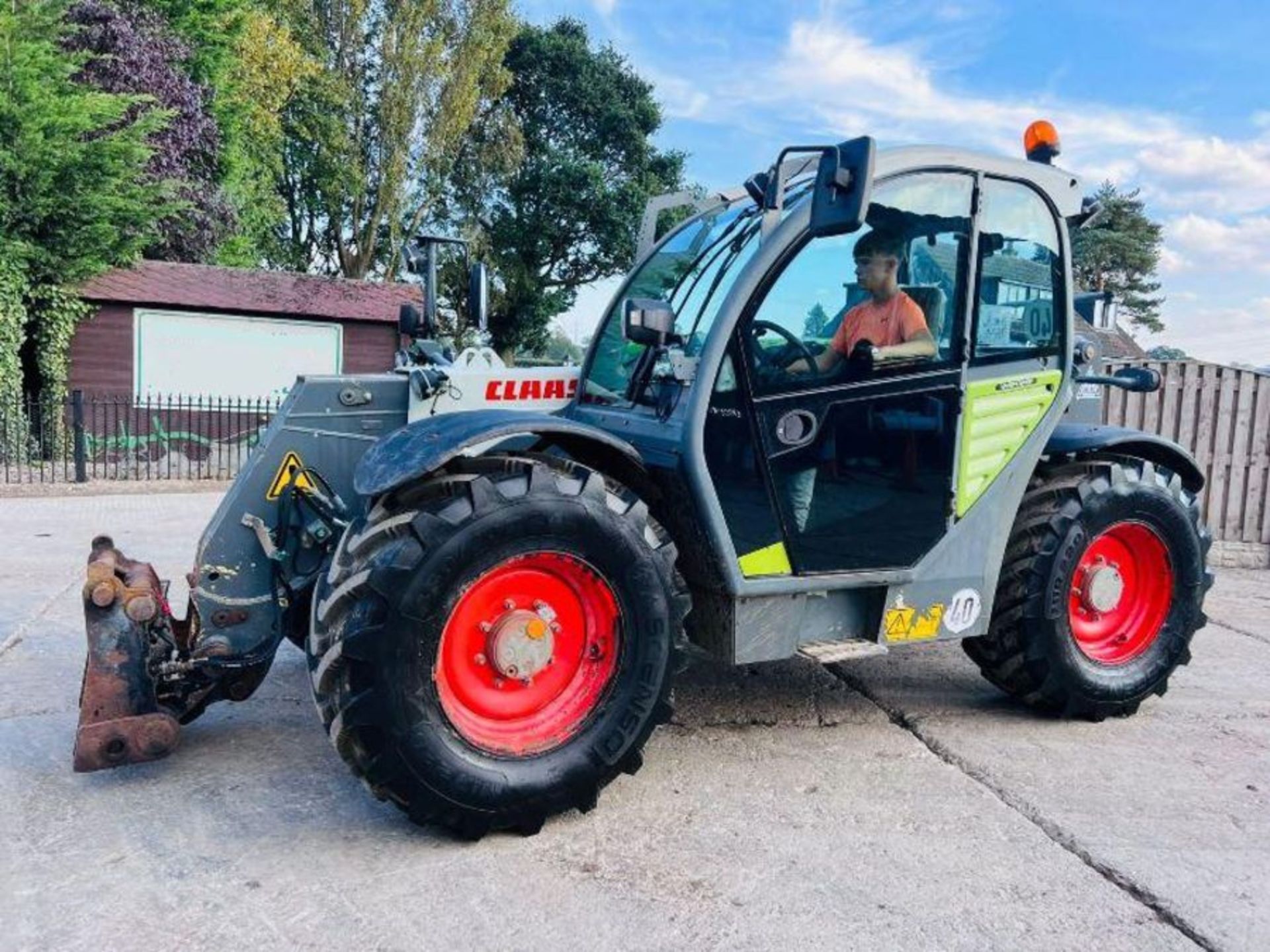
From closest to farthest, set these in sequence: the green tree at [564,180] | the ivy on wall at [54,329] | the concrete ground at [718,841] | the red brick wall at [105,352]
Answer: the concrete ground at [718,841] < the ivy on wall at [54,329] < the red brick wall at [105,352] < the green tree at [564,180]

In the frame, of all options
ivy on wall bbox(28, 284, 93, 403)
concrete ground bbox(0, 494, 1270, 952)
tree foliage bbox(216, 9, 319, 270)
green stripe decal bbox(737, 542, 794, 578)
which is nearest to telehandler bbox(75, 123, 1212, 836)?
green stripe decal bbox(737, 542, 794, 578)

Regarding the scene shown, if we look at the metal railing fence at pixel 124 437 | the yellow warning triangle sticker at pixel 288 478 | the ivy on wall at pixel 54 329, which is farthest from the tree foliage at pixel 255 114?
the yellow warning triangle sticker at pixel 288 478

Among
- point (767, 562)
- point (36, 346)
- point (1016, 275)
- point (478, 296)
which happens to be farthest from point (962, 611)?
point (36, 346)

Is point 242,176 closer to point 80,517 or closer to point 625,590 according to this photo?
point 80,517

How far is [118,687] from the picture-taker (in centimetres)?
325

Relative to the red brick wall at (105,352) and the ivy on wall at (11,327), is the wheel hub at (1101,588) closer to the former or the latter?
the ivy on wall at (11,327)

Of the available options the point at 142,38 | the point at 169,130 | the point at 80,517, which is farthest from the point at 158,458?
the point at 142,38

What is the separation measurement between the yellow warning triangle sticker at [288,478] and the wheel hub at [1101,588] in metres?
3.21

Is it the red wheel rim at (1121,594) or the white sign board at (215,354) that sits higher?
the white sign board at (215,354)

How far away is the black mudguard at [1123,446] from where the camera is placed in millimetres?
4336

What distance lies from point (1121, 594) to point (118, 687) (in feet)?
13.2

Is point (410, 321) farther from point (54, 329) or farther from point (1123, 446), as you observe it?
point (54, 329)

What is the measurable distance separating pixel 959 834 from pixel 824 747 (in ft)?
2.69

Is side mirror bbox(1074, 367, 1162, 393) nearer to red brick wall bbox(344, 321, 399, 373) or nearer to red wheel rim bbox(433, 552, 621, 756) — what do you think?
red wheel rim bbox(433, 552, 621, 756)
